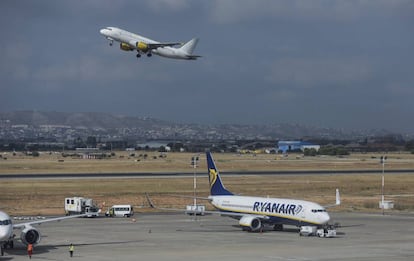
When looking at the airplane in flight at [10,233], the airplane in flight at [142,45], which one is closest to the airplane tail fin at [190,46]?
the airplane in flight at [142,45]

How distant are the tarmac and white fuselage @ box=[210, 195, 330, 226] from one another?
1598 mm

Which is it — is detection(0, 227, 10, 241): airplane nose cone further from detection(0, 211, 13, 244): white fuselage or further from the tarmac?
the tarmac

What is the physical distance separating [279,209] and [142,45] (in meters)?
29.4

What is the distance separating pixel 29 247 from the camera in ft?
189

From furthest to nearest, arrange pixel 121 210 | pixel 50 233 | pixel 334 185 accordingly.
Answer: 1. pixel 334 185
2. pixel 121 210
3. pixel 50 233

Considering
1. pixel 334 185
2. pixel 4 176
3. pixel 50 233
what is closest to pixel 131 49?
pixel 50 233

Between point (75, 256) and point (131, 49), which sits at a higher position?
point (131, 49)

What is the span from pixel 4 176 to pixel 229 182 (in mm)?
45781

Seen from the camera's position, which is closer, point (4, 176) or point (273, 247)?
point (273, 247)

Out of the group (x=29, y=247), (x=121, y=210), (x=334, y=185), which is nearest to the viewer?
(x=29, y=247)

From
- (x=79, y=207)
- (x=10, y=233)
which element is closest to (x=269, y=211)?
(x=79, y=207)

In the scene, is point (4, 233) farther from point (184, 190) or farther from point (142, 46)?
point (184, 190)

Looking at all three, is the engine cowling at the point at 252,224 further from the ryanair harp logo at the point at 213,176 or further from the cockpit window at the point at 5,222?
the cockpit window at the point at 5,222

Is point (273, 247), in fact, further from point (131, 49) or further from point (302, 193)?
point (302, 193)
